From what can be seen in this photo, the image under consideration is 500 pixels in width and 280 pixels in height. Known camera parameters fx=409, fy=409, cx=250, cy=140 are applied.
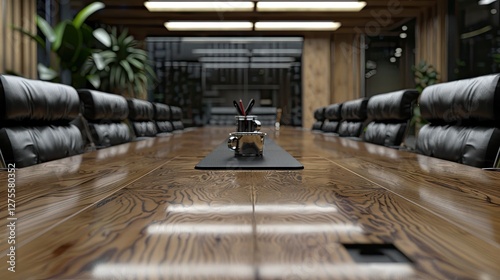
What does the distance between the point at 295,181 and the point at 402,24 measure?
737 cm

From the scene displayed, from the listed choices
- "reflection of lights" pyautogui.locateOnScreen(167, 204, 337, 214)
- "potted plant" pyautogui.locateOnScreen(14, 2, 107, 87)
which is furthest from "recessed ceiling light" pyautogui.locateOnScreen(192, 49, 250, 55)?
"reflection of lights" pyautogui.locateOnScreen(167, 204, 337, 214)

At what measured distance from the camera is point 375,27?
7.29 metres

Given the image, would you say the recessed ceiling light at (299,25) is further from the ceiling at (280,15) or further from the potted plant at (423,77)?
the potted plant at (423,77)

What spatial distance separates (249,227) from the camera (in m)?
0.39

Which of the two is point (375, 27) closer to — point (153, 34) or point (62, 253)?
point (153, 34)

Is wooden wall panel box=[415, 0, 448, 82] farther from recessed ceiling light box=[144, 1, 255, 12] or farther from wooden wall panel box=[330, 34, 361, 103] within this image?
recessed ceiling light box=[144, 1, 255, 12]

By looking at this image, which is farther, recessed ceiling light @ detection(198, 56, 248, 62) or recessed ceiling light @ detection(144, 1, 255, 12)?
recessed ceiling light @ detection(198, 56, 248, 62)

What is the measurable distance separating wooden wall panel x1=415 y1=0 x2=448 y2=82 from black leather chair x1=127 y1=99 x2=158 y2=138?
4.31m

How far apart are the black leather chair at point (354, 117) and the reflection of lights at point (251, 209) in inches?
118

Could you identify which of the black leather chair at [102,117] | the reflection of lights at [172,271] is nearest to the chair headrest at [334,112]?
the black leather chair at [102,117]

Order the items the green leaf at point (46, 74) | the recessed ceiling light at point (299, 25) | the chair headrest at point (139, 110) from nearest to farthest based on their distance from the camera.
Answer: the chair headrest at point (139, 110) < the green leaf at point (46, 74) < the recessed ceiling light at point (299, 25)

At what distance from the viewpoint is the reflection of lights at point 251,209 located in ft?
1.51

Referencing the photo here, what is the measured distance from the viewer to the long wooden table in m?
0.28

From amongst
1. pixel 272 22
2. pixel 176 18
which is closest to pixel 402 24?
pixel 272 22
